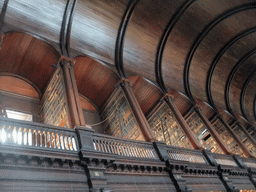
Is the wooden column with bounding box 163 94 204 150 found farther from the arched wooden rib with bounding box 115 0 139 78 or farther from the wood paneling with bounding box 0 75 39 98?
the wood paneling with bounding box 0 75 39 98

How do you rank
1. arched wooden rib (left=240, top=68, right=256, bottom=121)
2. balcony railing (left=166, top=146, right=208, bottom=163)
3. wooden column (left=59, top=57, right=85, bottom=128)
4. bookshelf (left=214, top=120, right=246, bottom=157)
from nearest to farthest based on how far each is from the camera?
wooden column (left=59, top=57, right=85, bottom=128) < balcony railing (left=166, top=146, right=208, bottom=163) < bookshelf (left=214, top=120, right=246, bottom=157) < arched wooden rib (left=240, top=68, right=256, bottom=121)

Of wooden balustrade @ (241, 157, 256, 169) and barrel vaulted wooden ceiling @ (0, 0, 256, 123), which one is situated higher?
barrel vaulted wooden ceiling @ (0, 0, 256, 123)

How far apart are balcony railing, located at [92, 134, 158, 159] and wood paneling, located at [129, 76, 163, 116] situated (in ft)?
20.5

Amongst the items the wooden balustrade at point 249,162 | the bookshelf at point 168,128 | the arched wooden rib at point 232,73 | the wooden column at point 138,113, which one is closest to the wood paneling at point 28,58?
the wooden column at point 138,113

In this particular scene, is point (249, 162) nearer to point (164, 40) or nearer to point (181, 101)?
point (181, 101)

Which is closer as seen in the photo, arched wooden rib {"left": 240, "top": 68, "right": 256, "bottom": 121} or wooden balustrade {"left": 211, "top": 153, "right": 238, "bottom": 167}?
wooden balustrade {"left": 211, "top": 153, "right": 238, "bottom": 167}

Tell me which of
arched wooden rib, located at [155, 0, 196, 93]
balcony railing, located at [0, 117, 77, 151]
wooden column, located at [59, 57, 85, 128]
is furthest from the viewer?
arched wooden rib, located at [155, 0, 196, 93]

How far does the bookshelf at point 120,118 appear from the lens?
41.4ft

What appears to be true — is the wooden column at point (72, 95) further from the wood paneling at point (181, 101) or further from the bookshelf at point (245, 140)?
the bookshelf at point (245, 140)

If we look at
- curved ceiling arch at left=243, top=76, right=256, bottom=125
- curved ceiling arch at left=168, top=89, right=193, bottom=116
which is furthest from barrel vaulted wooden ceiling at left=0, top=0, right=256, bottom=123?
curved ceiling arch at left=243, top=76, right=256, bottom=125

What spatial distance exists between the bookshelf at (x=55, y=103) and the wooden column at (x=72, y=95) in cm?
35

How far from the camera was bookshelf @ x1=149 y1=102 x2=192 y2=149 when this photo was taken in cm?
1432

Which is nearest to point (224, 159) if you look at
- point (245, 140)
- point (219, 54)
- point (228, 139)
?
point (228, 139)

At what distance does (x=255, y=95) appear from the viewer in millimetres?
22844
